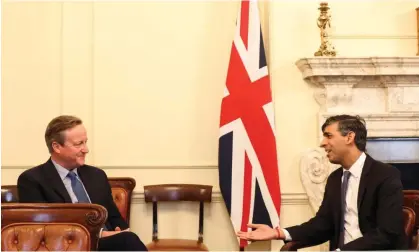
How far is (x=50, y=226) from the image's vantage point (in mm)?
2549

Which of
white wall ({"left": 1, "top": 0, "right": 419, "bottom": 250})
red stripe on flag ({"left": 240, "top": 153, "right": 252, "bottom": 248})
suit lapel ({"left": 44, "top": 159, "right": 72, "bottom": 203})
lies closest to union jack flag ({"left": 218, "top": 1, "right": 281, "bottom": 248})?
red stripe on flag ({"left": 240, "top": 153, "right": 252, "bottom": 248})

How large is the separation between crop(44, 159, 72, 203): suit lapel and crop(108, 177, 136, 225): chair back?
1163 mm

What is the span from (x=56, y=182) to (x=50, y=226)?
29.2 inches

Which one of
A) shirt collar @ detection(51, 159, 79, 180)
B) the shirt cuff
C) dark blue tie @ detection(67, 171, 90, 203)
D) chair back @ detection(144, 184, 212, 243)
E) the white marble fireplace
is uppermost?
the white marble fireplace

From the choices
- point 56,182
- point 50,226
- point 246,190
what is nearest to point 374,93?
point 246,190

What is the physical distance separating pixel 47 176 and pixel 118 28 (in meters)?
2.02

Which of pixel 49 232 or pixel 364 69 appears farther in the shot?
pixel 364 69

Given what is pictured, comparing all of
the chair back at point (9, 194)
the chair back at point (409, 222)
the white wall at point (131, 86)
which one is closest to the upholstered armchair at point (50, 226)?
the chair back at point (409, 222)

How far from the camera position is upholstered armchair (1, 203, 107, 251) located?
2518mm

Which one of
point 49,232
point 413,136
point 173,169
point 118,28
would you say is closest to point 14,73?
point 118,28

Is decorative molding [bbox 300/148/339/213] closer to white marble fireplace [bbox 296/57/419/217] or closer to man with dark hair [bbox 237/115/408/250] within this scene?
white marble fireplace [bbox 296/57/419/217]

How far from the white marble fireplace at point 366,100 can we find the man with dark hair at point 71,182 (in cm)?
174

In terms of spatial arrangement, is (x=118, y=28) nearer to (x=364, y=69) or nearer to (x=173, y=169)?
(x=173, y=169)

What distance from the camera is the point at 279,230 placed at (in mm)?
3238
